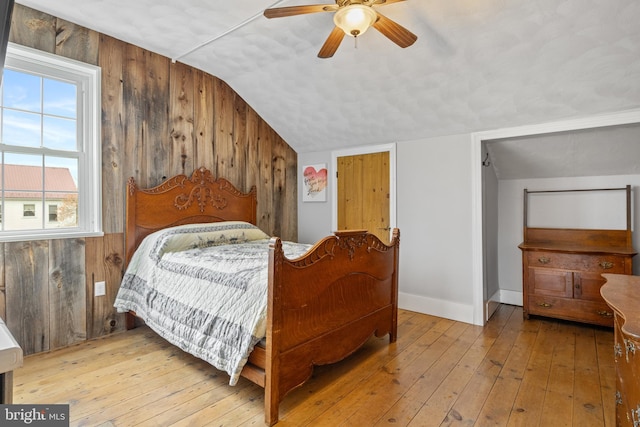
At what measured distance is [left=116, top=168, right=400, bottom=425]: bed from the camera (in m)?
1.72

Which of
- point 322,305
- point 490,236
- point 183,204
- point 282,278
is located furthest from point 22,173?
point 490,236

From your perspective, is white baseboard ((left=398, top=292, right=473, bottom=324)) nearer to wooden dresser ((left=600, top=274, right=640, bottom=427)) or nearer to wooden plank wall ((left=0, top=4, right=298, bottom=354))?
wooden dresser ((left=600, top=274, right=640, bottom=427))

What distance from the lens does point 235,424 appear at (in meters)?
1.71

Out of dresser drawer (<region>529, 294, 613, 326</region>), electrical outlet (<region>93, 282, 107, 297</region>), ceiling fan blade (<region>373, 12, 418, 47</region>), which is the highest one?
ceiling fan blade (<region>373, 12, 418, 47</region>)

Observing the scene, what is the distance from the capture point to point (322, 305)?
1.99 m

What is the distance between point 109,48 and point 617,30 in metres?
3.81

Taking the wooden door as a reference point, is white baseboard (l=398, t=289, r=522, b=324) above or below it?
below

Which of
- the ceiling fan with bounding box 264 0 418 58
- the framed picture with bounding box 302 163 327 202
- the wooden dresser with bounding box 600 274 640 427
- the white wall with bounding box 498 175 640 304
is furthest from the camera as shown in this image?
the framed picture with bounding box 302 163 327 202

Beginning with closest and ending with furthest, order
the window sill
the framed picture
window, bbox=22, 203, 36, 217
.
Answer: the window sill → window, bbox=22, 203, 36, 217 → the framed picture

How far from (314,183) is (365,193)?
81 cm

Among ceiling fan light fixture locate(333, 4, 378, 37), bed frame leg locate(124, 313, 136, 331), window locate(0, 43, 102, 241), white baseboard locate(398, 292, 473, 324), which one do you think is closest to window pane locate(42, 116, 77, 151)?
window locate(0, 43, 102, 241)

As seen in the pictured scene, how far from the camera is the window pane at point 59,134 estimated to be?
265 cm

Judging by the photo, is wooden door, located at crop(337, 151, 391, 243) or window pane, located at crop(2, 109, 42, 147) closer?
window pane, located at crop(2, 109, 42, 147)

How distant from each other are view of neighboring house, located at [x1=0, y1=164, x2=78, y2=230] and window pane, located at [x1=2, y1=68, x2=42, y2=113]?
0.47 meters
